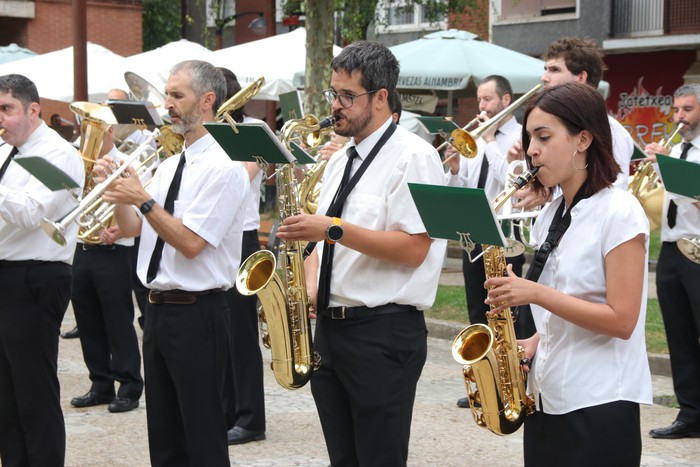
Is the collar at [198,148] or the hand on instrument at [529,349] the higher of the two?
the collar at [198,148]

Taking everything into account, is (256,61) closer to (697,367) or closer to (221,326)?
(697,367)

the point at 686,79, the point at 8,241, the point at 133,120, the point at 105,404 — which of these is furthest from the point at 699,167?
the point at 686,79

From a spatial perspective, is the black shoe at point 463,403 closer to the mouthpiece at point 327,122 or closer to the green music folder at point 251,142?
the mouthpiece at point 327,122

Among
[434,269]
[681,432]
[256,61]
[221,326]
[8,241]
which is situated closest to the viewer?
[434,269]

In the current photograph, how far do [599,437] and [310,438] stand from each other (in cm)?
364

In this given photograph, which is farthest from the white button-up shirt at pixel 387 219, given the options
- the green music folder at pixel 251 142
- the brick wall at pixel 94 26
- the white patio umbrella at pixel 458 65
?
the brick wall at pixel 94 26

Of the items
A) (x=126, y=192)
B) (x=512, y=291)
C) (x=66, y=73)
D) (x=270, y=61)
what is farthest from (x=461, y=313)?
(x=66, y=73)

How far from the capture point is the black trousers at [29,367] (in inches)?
204

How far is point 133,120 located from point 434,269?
238 cm

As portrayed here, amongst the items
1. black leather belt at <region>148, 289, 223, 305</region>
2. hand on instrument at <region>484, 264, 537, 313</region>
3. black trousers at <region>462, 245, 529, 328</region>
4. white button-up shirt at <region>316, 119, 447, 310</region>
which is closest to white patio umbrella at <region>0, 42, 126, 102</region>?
black trousers at <region>462, 245, 529, 328</region>

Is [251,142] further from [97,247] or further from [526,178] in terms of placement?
[97,247]

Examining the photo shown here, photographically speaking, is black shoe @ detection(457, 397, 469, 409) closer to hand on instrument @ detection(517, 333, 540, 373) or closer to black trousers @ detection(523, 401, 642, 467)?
hand on instrument @ detection(517, 333, 540, 373)

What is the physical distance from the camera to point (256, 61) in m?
15.8

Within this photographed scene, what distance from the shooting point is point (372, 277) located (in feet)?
13.4
